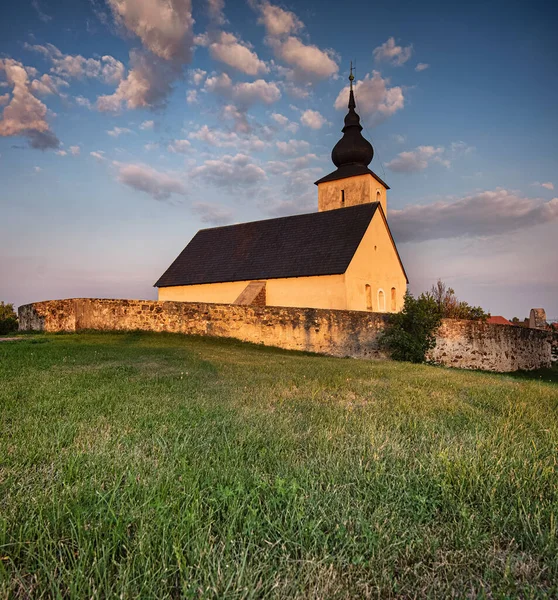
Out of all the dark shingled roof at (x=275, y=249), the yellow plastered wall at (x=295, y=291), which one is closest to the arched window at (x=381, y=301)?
the dark shingled roof at (x=275, y=249)

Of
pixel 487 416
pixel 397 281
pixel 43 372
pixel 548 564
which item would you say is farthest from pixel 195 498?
pixel 397 281

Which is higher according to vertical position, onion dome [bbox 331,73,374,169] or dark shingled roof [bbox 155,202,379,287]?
onion dome [bbox 331,73,374,169]

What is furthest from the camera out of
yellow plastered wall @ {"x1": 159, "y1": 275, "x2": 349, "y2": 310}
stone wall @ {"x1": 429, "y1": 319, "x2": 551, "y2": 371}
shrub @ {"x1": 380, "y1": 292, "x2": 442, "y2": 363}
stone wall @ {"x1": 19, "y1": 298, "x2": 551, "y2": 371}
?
yellow plastered wall @ {"x1": 159, "y1": 275, "x2": 349, "y2": 310}

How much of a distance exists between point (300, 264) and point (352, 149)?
18.8 metres

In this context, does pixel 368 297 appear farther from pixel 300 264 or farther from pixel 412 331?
pixel 412 331

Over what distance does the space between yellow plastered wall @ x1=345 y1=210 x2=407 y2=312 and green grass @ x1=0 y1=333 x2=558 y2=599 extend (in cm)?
2075

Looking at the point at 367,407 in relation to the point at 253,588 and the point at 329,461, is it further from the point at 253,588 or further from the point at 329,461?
the point at 253,588

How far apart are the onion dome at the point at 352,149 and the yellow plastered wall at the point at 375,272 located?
1281 centimetres

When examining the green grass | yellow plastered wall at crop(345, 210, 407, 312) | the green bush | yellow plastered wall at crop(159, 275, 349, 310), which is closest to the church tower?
yellow plastered wall at crop(345, 210, 407, 312)

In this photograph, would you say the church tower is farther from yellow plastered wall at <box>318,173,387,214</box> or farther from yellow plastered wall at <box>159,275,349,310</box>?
yellow plastered wall at <box>159,275,349,310</box>

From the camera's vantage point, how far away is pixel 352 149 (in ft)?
128

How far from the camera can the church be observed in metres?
25.1

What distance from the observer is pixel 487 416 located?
182 inches

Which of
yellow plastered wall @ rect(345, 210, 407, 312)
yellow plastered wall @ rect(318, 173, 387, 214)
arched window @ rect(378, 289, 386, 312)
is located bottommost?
arched window @ rect(378, 289, 386, 312)
